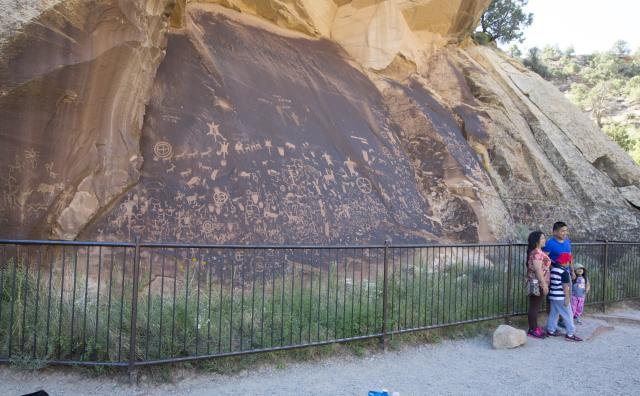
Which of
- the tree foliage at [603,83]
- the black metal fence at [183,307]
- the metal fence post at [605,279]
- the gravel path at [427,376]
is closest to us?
the gravel path at [427,376]

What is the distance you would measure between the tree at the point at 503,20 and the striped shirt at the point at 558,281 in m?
18.8

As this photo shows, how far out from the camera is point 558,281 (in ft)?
24.0

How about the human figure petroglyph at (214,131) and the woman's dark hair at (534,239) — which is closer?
the woman's dark hair at (534,239)

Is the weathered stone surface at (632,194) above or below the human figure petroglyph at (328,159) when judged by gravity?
below

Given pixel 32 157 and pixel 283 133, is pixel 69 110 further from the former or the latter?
pixel 283 133

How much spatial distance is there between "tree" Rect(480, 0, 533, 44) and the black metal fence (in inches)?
728

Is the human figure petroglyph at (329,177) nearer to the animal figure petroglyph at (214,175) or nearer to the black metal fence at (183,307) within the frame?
the black metal fence at (183,307)

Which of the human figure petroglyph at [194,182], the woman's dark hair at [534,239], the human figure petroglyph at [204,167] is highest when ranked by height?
the human figure petroglyph at [204,167]

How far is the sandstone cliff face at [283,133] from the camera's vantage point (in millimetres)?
6875

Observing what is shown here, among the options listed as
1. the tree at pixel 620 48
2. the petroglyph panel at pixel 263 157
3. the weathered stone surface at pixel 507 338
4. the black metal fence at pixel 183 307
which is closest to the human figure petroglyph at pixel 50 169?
the petroglyph panel at pixel 263 157

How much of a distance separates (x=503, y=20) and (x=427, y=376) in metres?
22.6

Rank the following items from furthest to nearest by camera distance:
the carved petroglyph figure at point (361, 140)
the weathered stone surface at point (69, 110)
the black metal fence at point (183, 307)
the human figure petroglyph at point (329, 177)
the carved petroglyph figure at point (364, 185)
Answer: the carved petroglyph figure at point (361, 140) < the carved petroglyph figure at point (364, 185) < the human figure petroglyph at point (329, 177) < the weathered stone surface at point (69, 110) < the black metal fence at point (183, 307)

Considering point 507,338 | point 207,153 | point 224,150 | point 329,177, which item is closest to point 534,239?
point 507,338

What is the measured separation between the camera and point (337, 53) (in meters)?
13.5
